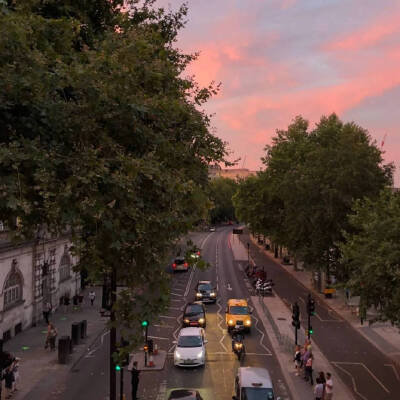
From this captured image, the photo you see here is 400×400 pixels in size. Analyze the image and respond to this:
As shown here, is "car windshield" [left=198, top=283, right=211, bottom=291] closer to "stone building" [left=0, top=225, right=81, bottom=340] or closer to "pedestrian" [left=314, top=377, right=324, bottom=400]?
"stone building" [left=0, top=225, right=81, bottom=340]

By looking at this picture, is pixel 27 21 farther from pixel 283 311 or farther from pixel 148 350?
pixel 283 311

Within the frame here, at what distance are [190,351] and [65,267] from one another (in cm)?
1905

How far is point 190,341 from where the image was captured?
23281 mm

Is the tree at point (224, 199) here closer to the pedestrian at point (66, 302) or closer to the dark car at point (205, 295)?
the dark car at point (205, 295)

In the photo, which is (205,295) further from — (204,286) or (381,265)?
(381,265)

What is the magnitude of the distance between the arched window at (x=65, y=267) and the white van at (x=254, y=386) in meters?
23.2

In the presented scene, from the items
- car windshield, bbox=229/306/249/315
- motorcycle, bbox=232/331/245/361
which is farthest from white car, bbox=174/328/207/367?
car windshield, bbox=229/306/249/315

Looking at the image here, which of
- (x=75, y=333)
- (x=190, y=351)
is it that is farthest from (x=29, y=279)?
(x=190, y=351)

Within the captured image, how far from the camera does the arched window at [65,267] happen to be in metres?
37.2

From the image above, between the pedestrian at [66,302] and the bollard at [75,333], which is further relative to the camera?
the pedestrian at [66,302]

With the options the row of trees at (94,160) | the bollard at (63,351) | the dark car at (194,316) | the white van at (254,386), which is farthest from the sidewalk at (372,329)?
the row of trees at (94,160)

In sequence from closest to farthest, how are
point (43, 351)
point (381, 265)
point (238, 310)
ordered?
point (381, 265) → point (43, 351) → point (238, 310)

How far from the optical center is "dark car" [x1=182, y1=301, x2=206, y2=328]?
29547 millimetres

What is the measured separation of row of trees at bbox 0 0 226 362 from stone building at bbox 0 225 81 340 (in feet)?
Answer: 56.9
